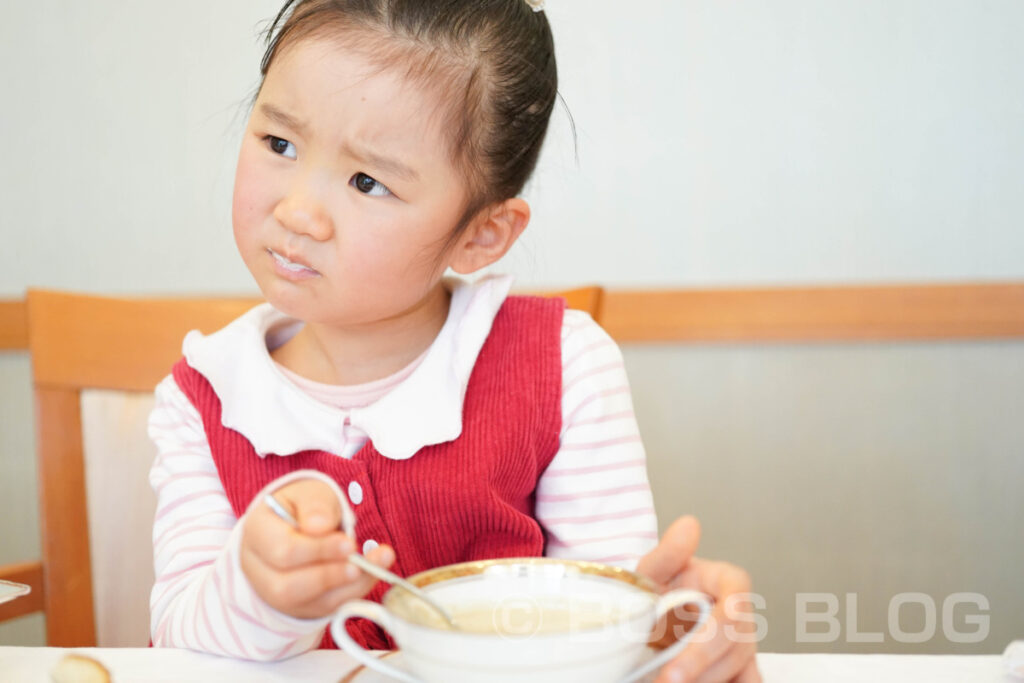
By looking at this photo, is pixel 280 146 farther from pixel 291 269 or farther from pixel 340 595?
pixel 340 595

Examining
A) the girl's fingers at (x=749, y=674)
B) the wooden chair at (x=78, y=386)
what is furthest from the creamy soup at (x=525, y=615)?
the wooden chair at (x=78, y=386)

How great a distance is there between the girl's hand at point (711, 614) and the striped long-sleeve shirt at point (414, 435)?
243mm

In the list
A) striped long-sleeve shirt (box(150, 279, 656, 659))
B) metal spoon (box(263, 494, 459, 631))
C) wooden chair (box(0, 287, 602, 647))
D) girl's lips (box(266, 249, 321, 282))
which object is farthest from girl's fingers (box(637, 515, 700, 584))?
wooden chair (box(0, 287, 602, 647))

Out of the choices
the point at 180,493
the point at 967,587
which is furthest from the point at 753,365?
the point at 180,493

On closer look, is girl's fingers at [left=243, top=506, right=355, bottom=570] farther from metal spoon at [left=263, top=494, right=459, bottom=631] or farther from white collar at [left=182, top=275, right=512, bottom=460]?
white collar at [left=182, top=275, right=512, bottom=460]

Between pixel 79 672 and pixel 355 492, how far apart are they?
325 mm

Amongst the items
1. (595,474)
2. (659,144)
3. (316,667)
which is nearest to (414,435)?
(595,474)

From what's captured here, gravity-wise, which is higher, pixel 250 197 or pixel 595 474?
pixel 250 197

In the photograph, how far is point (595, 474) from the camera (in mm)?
858

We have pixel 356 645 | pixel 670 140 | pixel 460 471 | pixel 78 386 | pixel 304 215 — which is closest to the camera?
pixel 356 645

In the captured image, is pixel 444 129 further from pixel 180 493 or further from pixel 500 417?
pixel 180 493

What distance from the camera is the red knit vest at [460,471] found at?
825 millimetres

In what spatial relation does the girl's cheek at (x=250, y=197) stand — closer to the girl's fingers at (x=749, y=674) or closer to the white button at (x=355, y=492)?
the white button at (x=355, y=492)

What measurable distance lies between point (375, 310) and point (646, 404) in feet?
2.79
